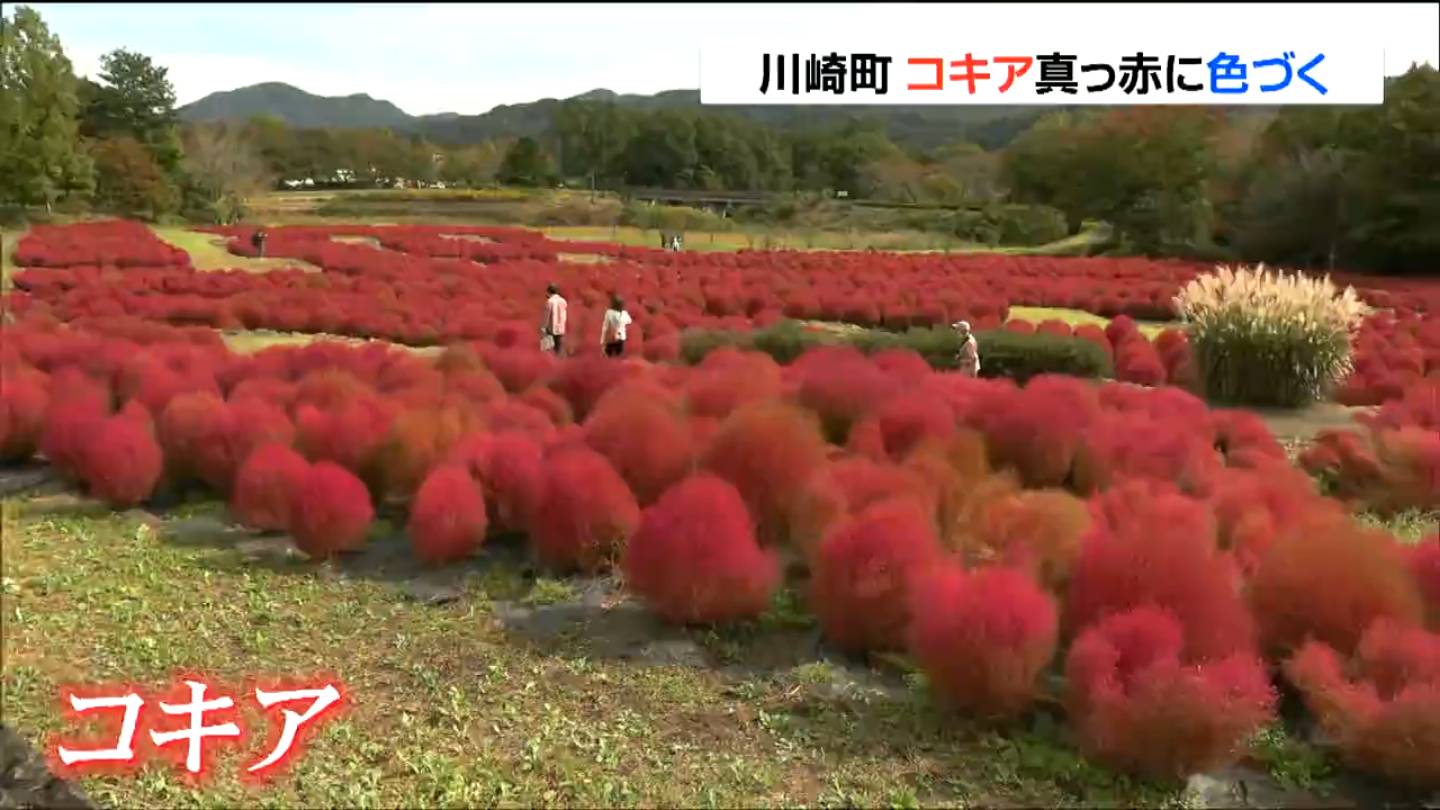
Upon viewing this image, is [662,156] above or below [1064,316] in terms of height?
above

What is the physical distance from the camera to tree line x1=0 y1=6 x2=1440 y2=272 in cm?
934

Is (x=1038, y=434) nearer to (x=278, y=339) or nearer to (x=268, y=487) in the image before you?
(x=268, y=487)

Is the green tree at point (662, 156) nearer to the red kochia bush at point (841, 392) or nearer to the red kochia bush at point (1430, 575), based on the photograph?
the red kochia bush at point (841, 392)

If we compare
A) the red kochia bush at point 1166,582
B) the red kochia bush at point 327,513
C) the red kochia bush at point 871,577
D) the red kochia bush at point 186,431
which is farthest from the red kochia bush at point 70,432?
the red kochia bush at point 1166,582

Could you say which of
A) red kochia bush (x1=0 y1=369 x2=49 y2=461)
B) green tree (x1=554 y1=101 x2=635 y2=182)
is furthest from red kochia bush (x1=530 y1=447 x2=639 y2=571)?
green tree (x1=554 y1=101 x2=635 y2=182)

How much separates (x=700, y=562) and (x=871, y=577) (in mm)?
818

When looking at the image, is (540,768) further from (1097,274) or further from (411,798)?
(1097,274)

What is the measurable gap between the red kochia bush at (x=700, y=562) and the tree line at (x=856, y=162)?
11.3 ft

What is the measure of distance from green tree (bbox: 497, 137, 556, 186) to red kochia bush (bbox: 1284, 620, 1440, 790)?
73.3 metres

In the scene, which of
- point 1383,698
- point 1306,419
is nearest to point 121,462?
point 1383,698

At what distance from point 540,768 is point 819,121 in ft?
371

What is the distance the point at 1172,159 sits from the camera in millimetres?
56438
